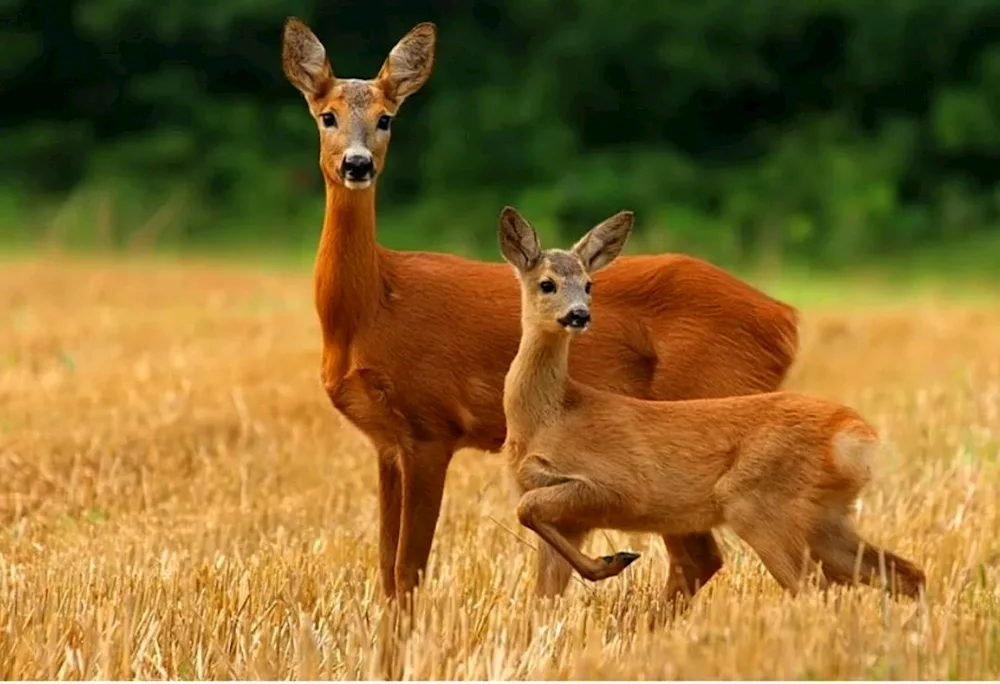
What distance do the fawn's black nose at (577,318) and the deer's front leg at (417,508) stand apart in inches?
39.8

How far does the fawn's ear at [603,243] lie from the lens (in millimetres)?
6352

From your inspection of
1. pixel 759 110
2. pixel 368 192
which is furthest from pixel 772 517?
pixel 759 110

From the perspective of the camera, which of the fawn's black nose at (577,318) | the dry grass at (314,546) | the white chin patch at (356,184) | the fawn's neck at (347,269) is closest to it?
the dry grass at (314,546)

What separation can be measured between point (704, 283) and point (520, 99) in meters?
21.2

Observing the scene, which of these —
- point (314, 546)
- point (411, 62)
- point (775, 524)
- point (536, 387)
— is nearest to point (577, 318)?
point (536, 387)

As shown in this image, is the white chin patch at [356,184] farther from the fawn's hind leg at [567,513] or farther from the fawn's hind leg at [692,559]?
the fawn's hind leg at [692,559]

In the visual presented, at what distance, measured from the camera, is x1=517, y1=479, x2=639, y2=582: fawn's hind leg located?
6047 mm

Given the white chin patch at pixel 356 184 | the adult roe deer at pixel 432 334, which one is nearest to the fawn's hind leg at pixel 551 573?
the adult roe deer at pixel 432 334

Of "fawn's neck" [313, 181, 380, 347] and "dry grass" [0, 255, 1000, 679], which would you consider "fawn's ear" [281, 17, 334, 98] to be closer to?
"fawn's neck" [313, 181, 380, 347]

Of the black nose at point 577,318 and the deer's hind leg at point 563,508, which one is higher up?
the black nose at point 577,318

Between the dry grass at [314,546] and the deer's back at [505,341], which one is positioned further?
the deer's back at [505,341]

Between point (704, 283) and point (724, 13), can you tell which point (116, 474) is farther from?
point (724, 13)

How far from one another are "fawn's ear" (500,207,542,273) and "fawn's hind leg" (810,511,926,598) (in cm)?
119

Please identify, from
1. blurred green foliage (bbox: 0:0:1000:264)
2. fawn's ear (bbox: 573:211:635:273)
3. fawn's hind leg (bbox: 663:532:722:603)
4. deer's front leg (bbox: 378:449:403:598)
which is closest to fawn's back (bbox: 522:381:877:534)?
fawn's ear (bbox: 573:211:635:273)
